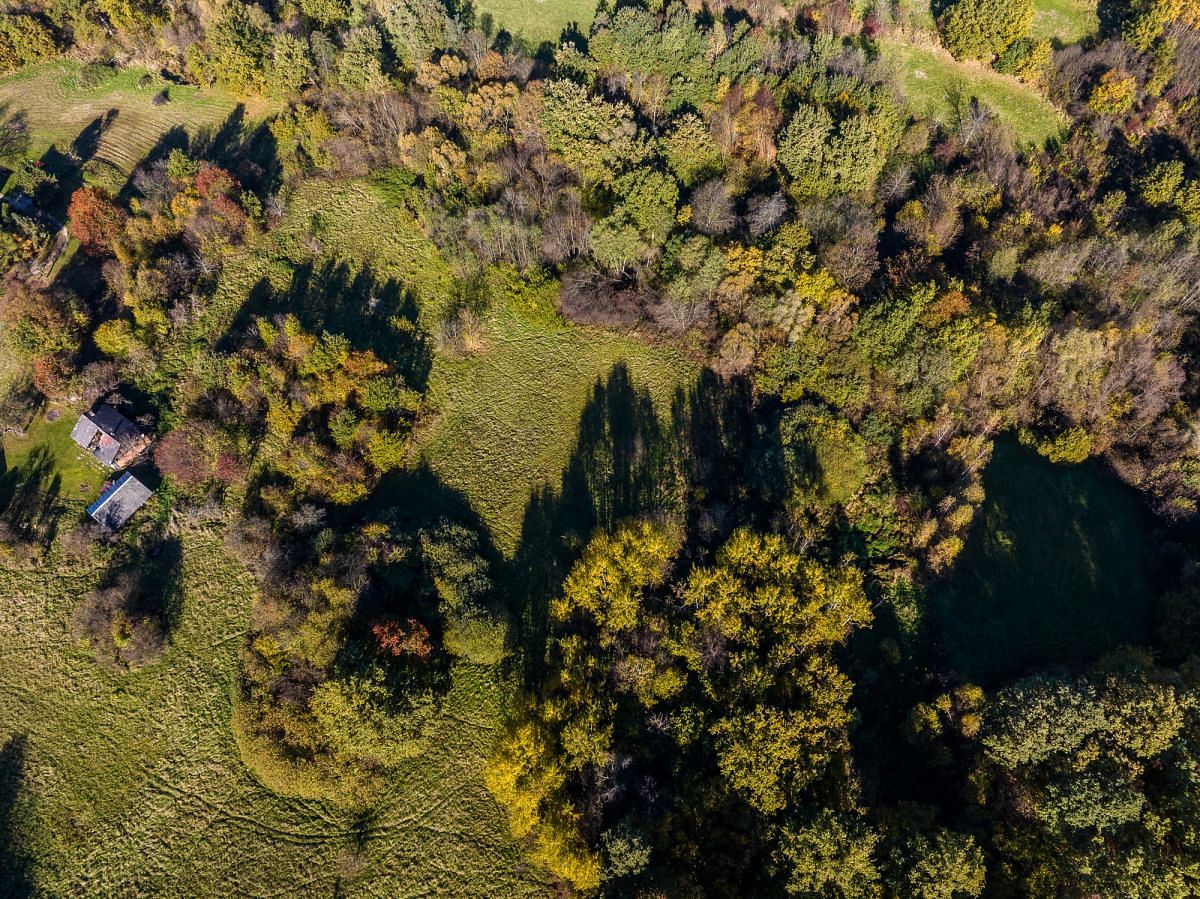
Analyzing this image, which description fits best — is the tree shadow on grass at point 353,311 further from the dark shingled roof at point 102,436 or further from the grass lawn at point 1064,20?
the grass lawn at point 1064,20

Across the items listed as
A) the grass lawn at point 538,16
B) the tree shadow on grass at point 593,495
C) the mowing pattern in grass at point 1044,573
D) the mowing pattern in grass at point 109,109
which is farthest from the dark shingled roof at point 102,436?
the mowing pattern in grass at point 1044,573

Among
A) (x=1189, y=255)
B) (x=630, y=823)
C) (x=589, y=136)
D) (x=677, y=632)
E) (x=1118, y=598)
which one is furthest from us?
(x=589, y=136)

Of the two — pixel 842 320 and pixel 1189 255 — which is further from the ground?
pixel 1189 255

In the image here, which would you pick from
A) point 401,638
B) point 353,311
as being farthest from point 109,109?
point 401,638

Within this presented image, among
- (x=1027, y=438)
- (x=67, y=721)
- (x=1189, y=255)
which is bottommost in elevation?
(x=67, y=721)

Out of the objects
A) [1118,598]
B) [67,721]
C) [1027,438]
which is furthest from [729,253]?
[67,721]

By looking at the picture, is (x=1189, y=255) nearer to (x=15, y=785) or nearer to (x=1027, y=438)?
(x=1027, y=438)

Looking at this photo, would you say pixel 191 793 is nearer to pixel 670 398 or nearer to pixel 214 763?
pixel 214 763
